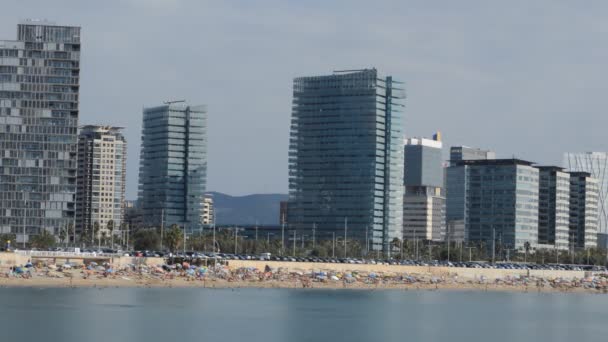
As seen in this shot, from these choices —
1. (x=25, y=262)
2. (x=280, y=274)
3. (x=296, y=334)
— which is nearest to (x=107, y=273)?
(x=25, y=262)

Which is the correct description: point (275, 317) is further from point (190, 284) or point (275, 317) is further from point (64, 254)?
point (64, 254)

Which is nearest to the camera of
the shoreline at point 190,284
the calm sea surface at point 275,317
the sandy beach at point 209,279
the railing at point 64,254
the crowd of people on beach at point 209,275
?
the calm sea surface at point 275,317

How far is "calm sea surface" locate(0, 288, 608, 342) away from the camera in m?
108

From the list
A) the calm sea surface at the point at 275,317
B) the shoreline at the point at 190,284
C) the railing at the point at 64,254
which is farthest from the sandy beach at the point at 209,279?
the railing at the point at 64,254

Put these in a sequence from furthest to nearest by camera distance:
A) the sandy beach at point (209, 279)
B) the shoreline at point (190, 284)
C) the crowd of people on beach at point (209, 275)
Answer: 1. the crowd of people on beach at point (209, 275)
2. the sandy beach at point (209, 279)
3. the shoreline at point (190, 284)

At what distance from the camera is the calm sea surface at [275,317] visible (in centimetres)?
10750

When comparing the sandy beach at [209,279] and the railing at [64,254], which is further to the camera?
the railing at [64,254]

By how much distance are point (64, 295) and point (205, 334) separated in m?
45.3

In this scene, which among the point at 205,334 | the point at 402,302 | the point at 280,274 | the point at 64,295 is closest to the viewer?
the point at 205,334

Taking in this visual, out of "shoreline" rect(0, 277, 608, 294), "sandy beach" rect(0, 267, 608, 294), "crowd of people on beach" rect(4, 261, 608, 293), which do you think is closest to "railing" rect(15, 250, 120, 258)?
"crowd of people on beach" rect(4, 261, 608, 293)

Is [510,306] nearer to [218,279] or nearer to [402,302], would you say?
[402,302]

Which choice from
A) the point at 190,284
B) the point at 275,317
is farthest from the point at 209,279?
the point at 275,317

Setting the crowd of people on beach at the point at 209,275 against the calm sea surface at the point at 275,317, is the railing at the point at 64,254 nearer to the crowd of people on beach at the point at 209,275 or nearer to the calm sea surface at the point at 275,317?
the crowd of people on beach at the point at 209,275

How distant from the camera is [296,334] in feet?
363
